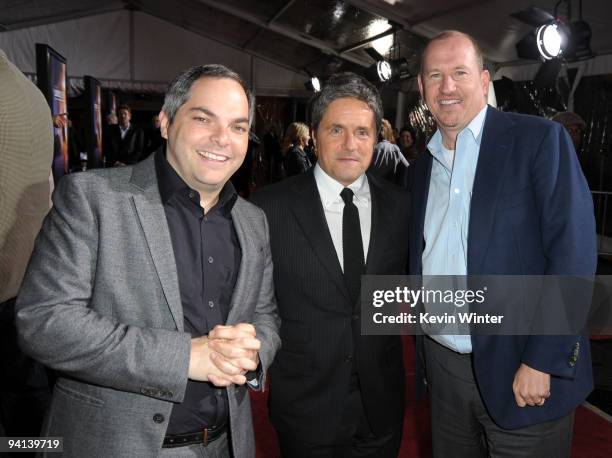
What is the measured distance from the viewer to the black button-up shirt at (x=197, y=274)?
4.36ft

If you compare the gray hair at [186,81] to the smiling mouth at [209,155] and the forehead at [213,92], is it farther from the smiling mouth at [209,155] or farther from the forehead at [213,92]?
the smiling mouth at [209,155]

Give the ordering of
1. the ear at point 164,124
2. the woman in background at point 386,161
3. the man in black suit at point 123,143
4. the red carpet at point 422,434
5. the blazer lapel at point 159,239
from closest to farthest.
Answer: the blazer lapel at point 159,239, the ear at point 164,124, the red carpet at point 422,434, the woman in background at point 386,161, the man in black suit at point 123,143

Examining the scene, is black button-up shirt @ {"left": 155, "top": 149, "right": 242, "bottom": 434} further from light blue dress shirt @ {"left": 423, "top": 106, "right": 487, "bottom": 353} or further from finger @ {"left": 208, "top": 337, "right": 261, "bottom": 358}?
light blue dress shirt @ {"left": 423, "top": 106, "right": 487, "bottom": 353}

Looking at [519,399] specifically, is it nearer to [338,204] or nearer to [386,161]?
[338,204]

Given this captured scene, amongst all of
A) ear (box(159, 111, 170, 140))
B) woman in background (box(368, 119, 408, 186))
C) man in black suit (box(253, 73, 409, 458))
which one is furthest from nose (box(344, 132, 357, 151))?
woman in background (box(368, 119, 408, 186))

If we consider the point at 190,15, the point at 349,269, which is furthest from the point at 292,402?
the point at 190,15

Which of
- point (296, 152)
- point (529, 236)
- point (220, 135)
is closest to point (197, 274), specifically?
point (220, 135)

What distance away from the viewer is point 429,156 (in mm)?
2088

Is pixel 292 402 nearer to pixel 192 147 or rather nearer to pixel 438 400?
pixel 438 400

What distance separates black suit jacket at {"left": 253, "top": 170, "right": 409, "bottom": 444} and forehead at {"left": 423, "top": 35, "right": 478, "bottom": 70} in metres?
0.66

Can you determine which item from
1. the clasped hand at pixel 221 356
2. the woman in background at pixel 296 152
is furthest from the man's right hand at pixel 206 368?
the woman in background at pixel 296 152

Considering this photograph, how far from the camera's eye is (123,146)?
8141 mm

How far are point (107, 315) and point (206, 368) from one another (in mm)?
282

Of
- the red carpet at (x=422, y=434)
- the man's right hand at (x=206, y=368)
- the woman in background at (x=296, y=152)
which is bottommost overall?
the red carpet at (x=422, y=434)
